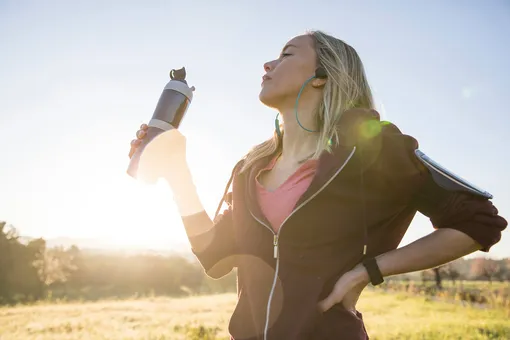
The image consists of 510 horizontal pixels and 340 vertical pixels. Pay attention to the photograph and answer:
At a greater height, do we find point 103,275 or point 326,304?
point 326,304

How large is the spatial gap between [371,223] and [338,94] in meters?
0.91

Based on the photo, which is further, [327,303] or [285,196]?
[285,196]

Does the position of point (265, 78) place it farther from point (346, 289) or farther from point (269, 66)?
point (346, 289)

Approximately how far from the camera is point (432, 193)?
6.89ft

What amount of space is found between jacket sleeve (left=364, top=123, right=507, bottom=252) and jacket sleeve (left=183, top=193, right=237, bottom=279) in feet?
3.62

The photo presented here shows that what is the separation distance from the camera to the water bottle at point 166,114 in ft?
9.23

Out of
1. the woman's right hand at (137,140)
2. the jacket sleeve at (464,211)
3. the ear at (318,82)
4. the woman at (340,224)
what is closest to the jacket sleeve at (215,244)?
the woman at (340,224)

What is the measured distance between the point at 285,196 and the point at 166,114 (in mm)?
1011

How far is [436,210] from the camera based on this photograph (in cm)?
210

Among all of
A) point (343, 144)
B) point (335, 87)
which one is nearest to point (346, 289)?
point (343, 144)

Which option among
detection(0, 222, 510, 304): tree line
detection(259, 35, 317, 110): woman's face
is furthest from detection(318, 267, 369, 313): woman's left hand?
detection(0, 222, 510, 304): tree line

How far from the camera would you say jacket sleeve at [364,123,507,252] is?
1990 mm

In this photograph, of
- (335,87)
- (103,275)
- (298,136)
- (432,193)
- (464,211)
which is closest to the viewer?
(464,211)

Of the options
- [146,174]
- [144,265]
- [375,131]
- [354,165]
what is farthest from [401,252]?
[144,265]
